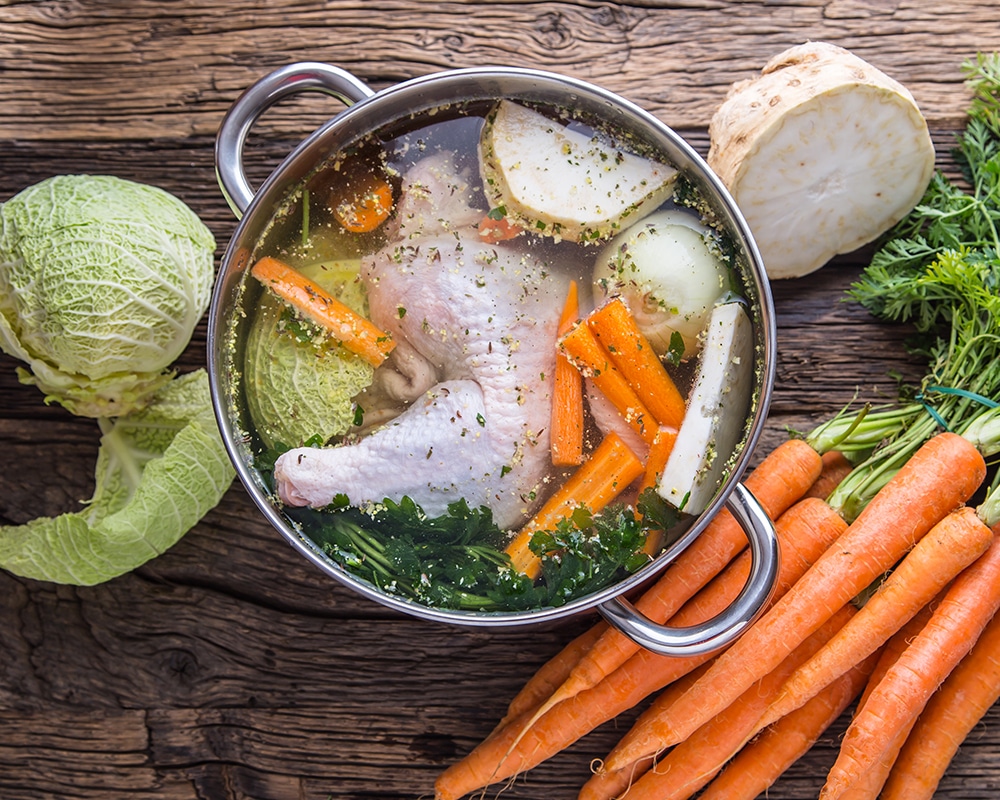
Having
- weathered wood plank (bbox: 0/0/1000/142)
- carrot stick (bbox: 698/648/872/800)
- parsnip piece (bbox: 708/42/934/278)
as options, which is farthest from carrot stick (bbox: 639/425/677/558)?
weathered wood plank (bbox: 0/0/1000/142)

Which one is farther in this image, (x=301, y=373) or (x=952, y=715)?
(x=952, y=715)

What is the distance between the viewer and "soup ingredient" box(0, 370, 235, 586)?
1.72m

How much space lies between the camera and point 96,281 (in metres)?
1.67

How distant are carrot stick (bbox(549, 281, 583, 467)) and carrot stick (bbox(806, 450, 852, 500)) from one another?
2.07ft

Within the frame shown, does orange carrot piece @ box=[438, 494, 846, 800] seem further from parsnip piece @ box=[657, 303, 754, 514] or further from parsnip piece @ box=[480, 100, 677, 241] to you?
parsnip piece @ box=[480, 100, 677, 241]

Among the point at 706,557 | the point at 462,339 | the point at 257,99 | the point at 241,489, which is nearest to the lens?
the point at 257,99

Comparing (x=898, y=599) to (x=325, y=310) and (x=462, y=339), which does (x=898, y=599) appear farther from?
(x=325, y=310)

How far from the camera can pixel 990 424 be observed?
1678 mm

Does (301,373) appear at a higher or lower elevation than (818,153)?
lower

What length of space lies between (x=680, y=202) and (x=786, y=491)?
0.64m

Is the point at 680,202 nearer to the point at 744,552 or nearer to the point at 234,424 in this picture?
the point at 744,552

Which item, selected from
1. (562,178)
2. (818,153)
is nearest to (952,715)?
(818,153)

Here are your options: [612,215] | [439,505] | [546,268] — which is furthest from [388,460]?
[612,215]

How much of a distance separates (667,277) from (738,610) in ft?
1.98
